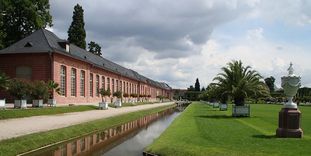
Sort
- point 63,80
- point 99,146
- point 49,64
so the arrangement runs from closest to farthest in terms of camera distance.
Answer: point 99,146
point 49,64
point 63,80

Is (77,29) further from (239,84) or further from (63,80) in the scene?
(239,84)

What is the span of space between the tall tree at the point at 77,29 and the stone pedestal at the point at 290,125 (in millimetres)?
56192

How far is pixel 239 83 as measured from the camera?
31969 millimetres

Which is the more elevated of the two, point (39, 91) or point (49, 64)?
point (49, 64)

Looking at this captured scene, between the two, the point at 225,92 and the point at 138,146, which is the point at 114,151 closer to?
the point at 138,146

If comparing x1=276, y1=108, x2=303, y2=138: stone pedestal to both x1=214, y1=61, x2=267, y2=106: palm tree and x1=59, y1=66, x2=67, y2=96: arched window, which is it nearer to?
x1=214, y1=61, x2=267, y2=106: palm tree

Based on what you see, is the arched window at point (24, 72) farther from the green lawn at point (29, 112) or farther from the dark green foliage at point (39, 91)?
the green lawn at point (29, 112)

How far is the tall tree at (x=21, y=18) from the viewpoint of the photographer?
169 ft

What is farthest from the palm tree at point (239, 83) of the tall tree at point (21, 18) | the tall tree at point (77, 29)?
the tall tree at point (77, 29)

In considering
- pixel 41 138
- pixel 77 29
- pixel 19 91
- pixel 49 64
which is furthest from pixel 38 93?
pixel 77 29

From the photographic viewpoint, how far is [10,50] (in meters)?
44.8

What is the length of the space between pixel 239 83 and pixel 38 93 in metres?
17.3

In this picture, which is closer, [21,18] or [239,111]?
[239,111]

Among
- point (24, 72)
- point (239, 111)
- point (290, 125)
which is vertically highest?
point (24, 72)
